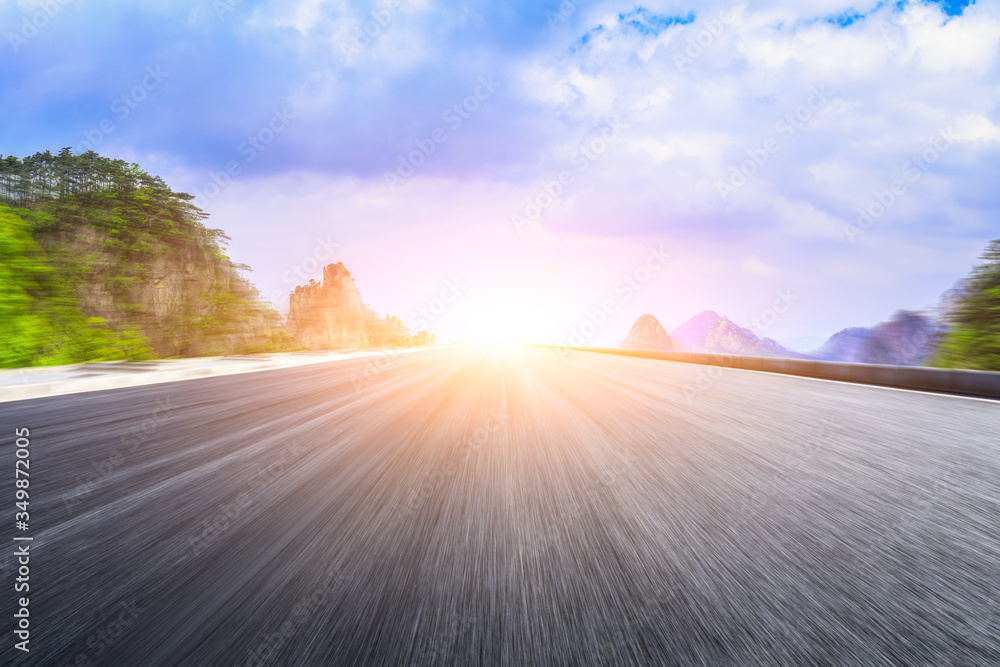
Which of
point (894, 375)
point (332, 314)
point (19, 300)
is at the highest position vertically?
point (332, 314)

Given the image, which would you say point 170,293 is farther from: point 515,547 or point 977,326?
point 977,326

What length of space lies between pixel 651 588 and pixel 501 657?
2.37 ft

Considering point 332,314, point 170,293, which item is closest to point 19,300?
point 170,293

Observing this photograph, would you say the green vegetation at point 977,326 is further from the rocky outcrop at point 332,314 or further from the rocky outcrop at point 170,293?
the rocky outcrop at point 332,314

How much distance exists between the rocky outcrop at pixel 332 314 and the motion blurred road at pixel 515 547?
9926cm

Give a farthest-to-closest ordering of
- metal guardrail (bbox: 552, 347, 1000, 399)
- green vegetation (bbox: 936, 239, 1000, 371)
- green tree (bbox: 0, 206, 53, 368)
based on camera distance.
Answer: green tree (bbox: 0, 206, 53, 368) → green vegetation (bbox: 936, 239, 1000, 371) → metal guardrail (bbox: 552, 347, 1000, 399)

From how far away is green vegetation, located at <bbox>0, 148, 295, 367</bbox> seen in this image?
3045 cm

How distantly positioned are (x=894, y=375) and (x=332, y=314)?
107 meters

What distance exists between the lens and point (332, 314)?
103 m

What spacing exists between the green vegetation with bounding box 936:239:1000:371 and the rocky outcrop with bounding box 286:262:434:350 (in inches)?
3887

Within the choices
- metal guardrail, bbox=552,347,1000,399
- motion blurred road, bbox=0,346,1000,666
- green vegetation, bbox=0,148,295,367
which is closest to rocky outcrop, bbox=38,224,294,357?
green vegetation, bbox=0,148,295,367

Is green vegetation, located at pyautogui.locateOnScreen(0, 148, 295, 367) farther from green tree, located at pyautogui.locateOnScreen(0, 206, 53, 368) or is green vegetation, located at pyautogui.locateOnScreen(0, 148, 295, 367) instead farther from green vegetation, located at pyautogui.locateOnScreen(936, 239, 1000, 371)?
green vegetation, located at pyautogui.locateOnScreen(936, 239, 1000, 371)

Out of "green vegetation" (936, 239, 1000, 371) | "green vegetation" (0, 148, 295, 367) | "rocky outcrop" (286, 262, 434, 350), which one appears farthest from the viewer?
"rocky outcrop" (286, 262, 434, 350)

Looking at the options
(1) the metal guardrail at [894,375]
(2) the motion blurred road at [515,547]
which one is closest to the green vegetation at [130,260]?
(2) the motion blurred road at [515,547]
